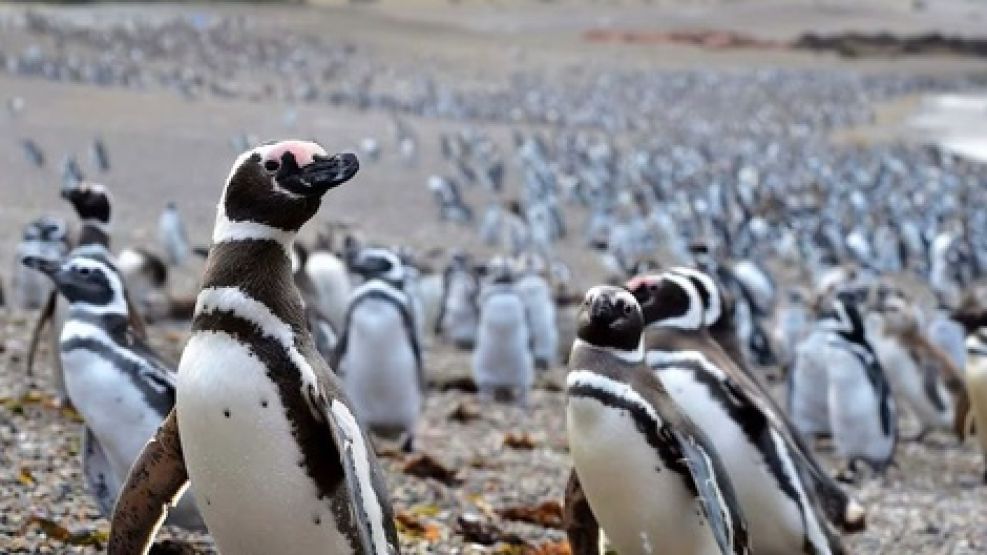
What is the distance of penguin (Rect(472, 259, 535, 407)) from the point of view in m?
8.64

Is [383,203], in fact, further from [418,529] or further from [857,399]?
[418,529]

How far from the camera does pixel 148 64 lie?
125 ft

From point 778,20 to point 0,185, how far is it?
200 feet

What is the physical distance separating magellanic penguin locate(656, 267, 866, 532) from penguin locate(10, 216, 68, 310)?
12.2ft

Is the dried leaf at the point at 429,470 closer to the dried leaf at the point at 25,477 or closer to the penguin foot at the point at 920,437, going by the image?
the dried leaf at the point at 25,477

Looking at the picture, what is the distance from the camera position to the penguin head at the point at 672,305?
464 cm

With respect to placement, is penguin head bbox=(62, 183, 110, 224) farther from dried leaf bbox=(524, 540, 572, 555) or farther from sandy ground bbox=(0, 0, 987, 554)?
dried leaf bbox=(524, 540, 572, 555)

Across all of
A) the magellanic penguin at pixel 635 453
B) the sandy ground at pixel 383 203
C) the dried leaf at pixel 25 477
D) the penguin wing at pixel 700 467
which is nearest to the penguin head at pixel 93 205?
the sandy ground at pixel 383 203

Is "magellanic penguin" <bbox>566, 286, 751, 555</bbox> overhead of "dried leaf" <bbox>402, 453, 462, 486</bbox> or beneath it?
overhead

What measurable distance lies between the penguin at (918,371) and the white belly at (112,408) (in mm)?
5525

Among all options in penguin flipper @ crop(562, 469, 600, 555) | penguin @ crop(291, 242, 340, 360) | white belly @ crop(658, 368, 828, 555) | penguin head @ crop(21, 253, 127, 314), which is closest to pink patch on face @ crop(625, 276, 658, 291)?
white belly @ crop(658, 368, 828, 555)

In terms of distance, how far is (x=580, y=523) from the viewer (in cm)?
416

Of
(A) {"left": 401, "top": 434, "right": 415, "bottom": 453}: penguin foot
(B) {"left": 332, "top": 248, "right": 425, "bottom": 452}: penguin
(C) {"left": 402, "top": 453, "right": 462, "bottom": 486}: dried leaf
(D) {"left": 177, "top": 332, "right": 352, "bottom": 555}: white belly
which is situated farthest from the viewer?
(B) {"left": 332, "top": 248, "right": 425, "bottom": 452}: penguin

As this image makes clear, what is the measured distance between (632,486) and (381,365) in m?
3.27
